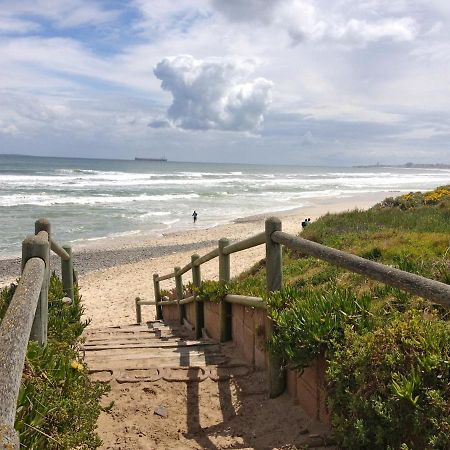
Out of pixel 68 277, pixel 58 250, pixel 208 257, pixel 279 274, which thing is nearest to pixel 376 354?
pixel 279 274

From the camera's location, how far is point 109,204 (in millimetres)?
38875

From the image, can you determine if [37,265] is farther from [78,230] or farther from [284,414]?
[78,230]

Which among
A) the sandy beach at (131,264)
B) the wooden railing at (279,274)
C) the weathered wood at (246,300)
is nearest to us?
the wooden railing at (279,274)

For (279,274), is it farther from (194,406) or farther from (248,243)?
(194,406)

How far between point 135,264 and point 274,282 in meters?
17.1

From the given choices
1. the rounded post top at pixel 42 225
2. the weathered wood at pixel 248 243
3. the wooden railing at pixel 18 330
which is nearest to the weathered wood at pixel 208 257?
the weathered wood at pixel 248 243

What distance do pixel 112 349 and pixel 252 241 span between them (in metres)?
2.32

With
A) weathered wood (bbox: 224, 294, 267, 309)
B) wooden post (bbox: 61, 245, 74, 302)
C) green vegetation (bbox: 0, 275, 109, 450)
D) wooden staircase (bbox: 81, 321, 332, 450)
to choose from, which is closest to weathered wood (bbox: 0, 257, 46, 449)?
green vegetation (bbox: 0, 275, 109, 450)

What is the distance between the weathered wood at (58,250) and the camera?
5.39 meters

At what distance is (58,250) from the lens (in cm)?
561

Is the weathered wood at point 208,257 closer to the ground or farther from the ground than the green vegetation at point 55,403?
farther from the ground

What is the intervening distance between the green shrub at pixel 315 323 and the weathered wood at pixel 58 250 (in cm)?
276

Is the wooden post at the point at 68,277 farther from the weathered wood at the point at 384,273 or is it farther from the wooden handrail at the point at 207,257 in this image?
the weathered wood at the point at 384,273

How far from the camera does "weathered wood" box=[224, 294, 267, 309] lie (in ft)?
13.6
